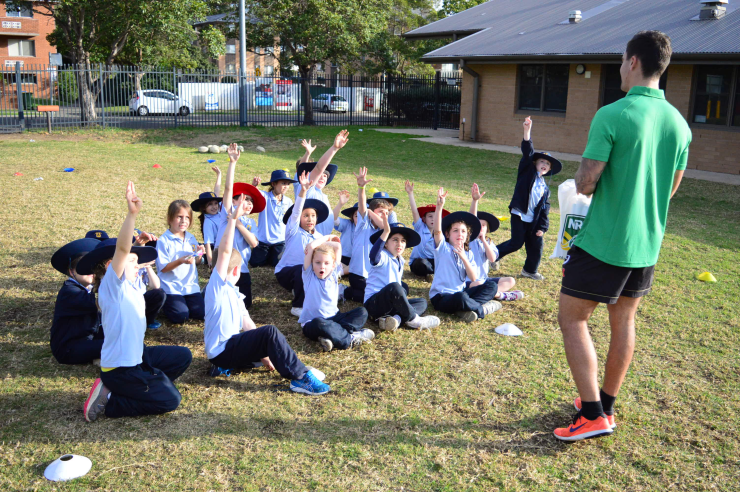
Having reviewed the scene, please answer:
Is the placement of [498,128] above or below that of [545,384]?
above

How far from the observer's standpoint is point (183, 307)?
17.6 feet

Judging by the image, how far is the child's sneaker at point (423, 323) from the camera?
5.32 meters

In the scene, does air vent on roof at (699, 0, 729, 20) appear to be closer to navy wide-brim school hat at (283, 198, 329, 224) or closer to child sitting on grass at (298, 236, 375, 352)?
navy wide-brim school hat at (283, 198, 329, 224)

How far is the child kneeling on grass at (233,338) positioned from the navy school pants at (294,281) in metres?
1.15

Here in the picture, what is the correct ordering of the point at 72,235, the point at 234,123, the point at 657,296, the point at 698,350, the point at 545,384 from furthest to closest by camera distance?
1. the point at 234,123
2. the point at 72,235
3. the point at 657,296
4. the point at 698,350
5. the point at 545,384

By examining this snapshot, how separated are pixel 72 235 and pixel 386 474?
5979 mm

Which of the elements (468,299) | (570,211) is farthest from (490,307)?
(570,211)

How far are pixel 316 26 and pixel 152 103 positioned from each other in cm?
775

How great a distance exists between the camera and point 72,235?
7754 mm

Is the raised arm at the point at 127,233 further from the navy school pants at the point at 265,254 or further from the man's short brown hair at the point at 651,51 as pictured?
the navy school pants at the point at 265,254

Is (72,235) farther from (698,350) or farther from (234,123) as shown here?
(234,123)

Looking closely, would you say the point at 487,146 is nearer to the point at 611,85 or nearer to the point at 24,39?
the point at 611,85

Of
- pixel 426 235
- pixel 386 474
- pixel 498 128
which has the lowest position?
pixel 386 474

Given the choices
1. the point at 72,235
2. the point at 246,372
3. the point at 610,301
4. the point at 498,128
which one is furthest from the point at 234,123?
the point at 610,301
